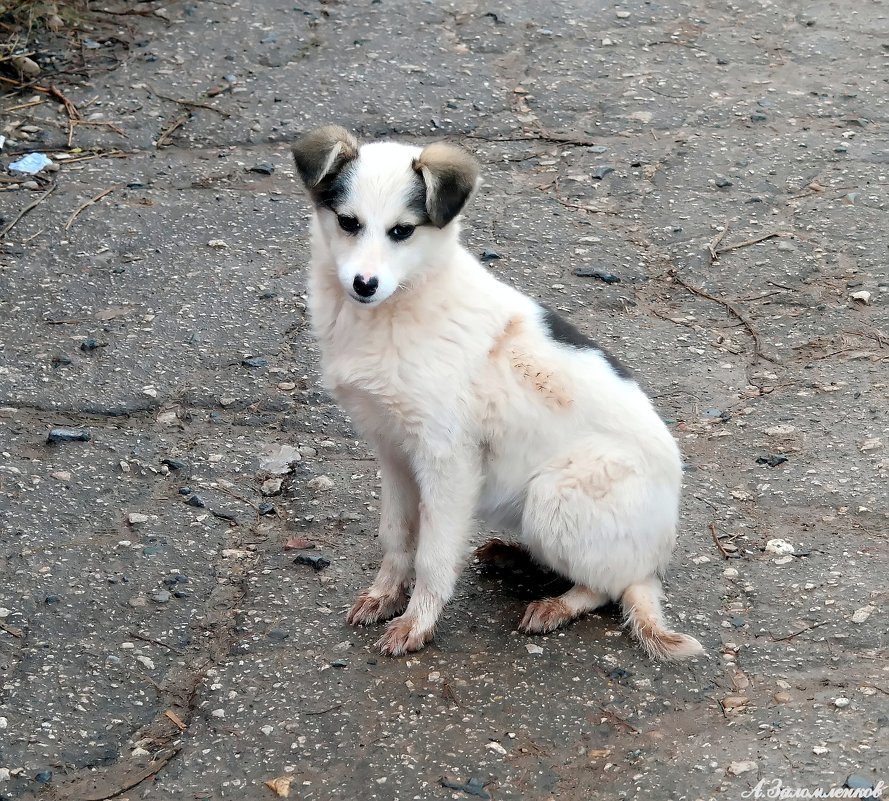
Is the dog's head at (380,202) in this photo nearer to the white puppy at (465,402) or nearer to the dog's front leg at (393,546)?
the white puppy at (465,402)

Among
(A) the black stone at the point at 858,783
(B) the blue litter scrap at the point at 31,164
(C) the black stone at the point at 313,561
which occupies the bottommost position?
(B) the blue litter scrap at the point at 31,164

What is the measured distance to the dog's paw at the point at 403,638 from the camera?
130 inches

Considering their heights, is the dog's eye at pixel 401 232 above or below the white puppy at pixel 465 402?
above

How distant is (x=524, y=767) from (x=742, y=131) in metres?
4.40

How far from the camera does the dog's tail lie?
10.5 ft

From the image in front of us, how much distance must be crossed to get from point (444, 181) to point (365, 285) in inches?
14.8

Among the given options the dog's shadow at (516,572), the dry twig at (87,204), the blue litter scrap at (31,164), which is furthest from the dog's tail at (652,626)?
the blue litter scrap at (31,164)

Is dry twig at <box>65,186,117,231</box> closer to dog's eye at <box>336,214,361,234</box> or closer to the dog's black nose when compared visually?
dog's eye at <box>336,214,361,234</box>

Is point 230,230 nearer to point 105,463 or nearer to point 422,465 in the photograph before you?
point 105,463

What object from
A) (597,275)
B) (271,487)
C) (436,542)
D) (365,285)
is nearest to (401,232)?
(365,285)

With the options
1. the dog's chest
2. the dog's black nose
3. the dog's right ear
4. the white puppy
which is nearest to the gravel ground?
the white puppy

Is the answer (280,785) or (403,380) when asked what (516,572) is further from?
(280,785)

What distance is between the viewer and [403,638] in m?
3.31

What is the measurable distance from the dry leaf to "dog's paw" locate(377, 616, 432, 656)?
1.75 feet
